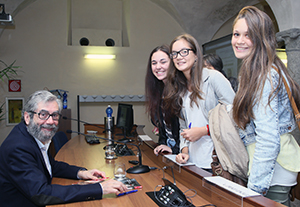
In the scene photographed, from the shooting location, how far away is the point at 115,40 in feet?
21.0

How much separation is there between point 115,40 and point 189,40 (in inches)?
186

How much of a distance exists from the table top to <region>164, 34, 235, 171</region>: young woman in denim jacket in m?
0.24

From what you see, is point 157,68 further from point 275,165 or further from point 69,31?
point 69,31


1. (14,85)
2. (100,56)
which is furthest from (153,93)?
(14,85)

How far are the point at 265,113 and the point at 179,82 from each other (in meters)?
0.94

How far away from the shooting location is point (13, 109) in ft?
18.7

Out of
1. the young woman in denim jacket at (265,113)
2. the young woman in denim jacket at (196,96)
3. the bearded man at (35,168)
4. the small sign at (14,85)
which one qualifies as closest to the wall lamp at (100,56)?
the small sign at (14,85)

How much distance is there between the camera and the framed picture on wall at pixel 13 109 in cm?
569

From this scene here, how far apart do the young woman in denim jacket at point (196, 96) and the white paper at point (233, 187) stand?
0.42 metres

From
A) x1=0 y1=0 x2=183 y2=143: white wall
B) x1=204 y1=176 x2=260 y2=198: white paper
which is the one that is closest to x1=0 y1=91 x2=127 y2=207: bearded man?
x1=204 y1=176 x2=260 y2=198: white paper

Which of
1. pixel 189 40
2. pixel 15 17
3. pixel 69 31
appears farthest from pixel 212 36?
pixel 189 40

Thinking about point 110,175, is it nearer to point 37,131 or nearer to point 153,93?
point 37,131

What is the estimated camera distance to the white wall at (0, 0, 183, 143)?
5.71 m

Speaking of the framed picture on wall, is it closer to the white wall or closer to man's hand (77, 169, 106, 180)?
the white wall
